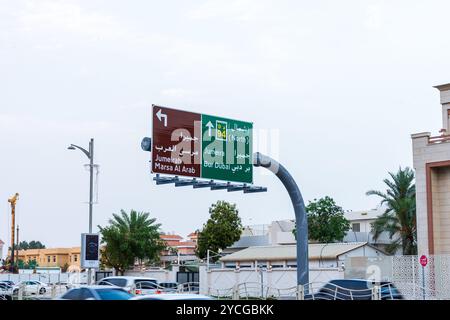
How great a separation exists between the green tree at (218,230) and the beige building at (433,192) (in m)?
32.4

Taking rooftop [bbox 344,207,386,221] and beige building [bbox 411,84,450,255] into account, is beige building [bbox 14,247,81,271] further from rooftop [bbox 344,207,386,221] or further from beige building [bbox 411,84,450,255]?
beige building [bbox 411,84,450,255]

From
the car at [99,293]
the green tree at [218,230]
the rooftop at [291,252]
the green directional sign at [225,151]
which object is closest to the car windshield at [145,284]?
the green directional sign at [225,151]

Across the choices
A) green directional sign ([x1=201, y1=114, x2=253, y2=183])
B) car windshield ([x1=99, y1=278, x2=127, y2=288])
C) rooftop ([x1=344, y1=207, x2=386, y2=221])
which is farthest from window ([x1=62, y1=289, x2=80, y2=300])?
rooftop ([x1=344, y1=207, x2=386, y2=221])

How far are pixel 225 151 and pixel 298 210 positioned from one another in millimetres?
4936

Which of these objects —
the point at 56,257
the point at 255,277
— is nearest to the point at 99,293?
the point at 255,277

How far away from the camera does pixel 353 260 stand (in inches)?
1665

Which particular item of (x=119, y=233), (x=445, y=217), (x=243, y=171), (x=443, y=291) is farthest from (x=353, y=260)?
(x=119, y=233)

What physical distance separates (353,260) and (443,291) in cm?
918

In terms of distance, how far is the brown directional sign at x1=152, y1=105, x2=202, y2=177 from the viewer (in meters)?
32.0

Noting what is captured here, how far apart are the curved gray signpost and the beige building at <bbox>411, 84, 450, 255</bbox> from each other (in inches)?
420

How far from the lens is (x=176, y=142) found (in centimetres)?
3247
